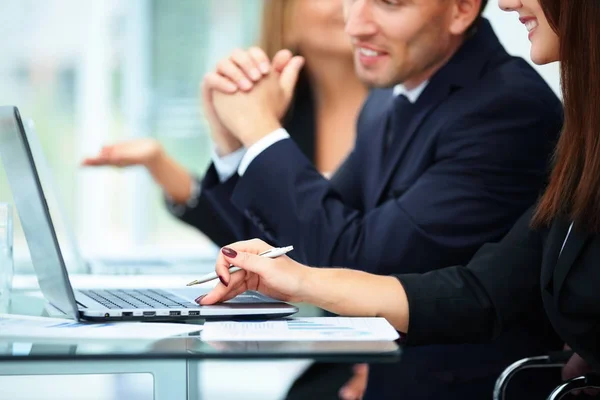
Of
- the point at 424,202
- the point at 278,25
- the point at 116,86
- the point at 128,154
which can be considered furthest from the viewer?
the point at 116,86

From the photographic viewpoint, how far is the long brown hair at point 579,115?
1203 millimetres

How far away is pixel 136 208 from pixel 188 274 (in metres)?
4.05

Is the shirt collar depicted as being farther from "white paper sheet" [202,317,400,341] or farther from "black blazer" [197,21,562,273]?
"white paper sheet" [202,317,400,341]

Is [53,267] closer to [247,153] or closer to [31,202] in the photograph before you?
[31,202]

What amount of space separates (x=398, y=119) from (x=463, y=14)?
23 cm

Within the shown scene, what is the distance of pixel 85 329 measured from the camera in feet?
3.46

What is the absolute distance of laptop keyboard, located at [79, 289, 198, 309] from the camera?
47.1 inches

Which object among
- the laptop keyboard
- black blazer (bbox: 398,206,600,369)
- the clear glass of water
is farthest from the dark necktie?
the clear glass of water

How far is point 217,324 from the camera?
1.09m

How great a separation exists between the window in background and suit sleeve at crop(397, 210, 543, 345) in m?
4.34

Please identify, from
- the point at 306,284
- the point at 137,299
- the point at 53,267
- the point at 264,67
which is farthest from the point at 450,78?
the point at 53,267

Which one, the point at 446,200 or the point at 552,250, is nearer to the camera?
the point at 552,250

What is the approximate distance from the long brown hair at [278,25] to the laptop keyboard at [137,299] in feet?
4.85

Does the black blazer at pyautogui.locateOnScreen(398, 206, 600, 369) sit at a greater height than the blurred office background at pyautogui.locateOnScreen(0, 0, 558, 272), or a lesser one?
greater
